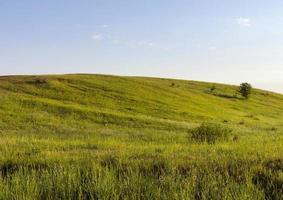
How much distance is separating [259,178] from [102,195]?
3672 millimetres

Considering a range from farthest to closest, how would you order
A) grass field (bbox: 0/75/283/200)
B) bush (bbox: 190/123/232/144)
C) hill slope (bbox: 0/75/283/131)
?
hill slope (bbox: 0/75/283/131)
bush (bbox: 190/123/232/144)
grass field (bbox: 0/75/283/200)

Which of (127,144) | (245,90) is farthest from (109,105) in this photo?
(245,90)

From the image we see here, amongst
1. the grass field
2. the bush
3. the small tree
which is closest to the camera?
the grass field

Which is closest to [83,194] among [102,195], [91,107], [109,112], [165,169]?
[102,195]

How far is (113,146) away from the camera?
18250 mm

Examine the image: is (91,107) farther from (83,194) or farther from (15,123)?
(83,194)

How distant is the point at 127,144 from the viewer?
64.4 feet

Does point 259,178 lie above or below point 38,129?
above

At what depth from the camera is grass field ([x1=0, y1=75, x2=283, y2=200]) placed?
9039 mm

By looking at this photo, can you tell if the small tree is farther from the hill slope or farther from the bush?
the bush

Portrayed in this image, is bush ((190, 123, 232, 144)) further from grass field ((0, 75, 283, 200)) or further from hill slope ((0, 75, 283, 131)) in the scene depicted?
hill slope ((0, 75, 283, 131))

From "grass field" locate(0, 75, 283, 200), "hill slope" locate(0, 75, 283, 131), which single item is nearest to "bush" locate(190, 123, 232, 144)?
"grass field" locate(0, 75, 283, 200)

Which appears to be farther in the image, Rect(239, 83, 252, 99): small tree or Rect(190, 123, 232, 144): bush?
Rect(239, 83, 252, 99): small tree

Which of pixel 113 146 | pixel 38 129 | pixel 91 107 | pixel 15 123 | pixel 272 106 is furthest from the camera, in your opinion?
pixel 272 106
